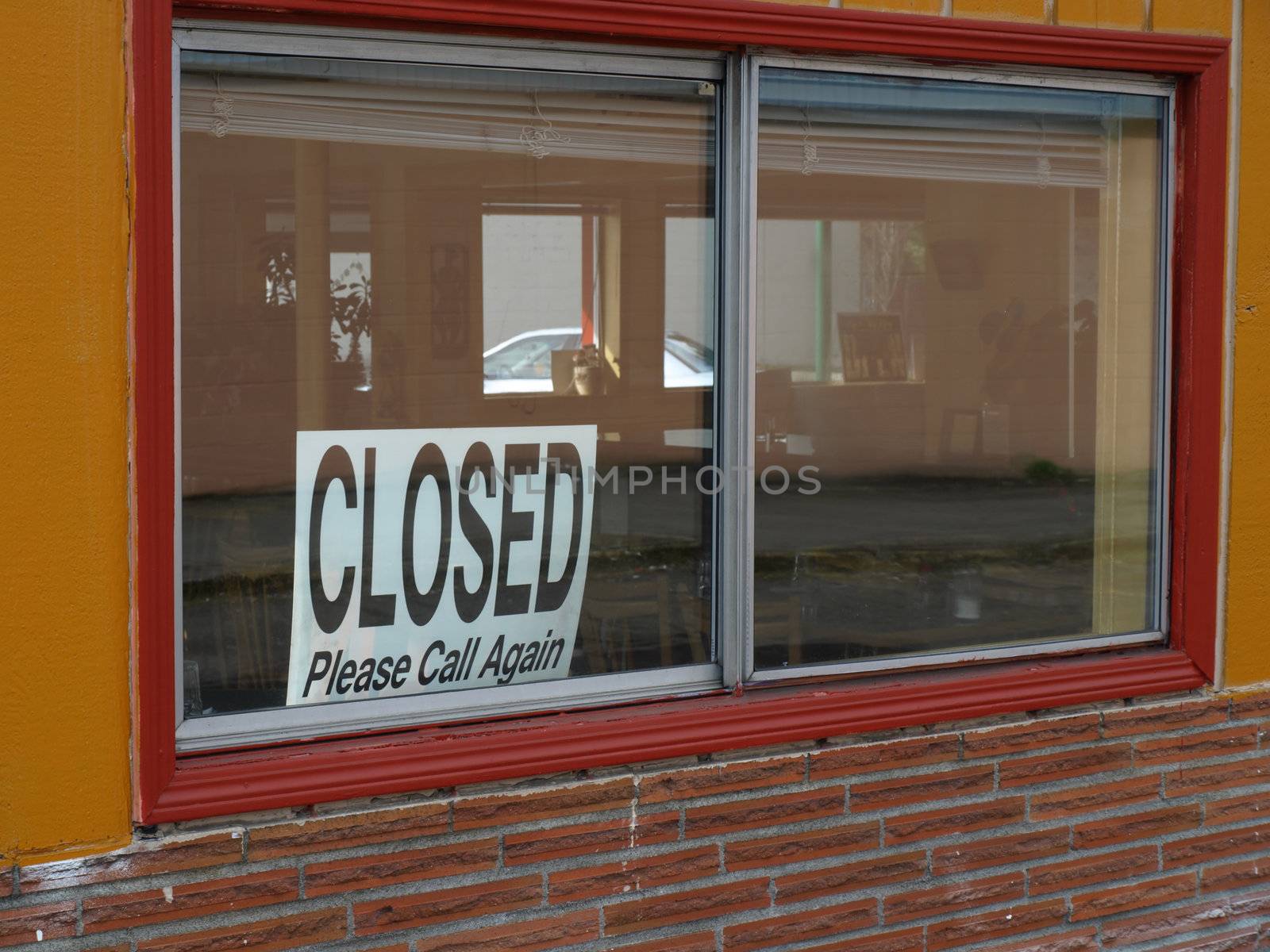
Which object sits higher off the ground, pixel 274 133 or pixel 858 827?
pixel 274 133

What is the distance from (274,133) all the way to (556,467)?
1042 mm

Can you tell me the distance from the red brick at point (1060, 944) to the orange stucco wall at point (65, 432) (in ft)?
7.88

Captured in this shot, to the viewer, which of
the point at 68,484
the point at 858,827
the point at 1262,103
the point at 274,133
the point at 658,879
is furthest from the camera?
the point at 1262,103

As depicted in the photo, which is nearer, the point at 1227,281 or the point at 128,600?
the point at 128,600

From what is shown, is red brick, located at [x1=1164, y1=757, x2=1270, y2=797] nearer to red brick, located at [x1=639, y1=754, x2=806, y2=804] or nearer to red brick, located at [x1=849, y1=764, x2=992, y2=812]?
red brick, located at [x1=849, y1=764, x2=992, y2=812]

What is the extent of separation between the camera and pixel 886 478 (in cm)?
400

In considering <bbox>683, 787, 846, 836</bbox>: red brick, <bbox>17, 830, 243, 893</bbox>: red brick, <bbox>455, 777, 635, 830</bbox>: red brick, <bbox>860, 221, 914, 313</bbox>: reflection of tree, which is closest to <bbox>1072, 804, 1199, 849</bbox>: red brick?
<bbox>683, 787, 846, 836</bbox>: red brick

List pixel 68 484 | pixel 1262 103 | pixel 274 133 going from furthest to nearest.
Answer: pixel 1262 103
pixel 274 133
pixel 68 484

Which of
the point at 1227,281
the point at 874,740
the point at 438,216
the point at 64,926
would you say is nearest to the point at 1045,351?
the point at 1227,281

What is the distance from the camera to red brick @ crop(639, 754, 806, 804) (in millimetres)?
3412

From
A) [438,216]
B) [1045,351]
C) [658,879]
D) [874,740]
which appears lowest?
[658,879]

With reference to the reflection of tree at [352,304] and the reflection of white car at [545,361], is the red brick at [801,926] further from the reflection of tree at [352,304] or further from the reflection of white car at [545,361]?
the reflection of tree at [352,304]

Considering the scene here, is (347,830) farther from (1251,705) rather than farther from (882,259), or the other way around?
(1251,705)

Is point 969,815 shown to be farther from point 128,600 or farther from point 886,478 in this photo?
point 128,600
